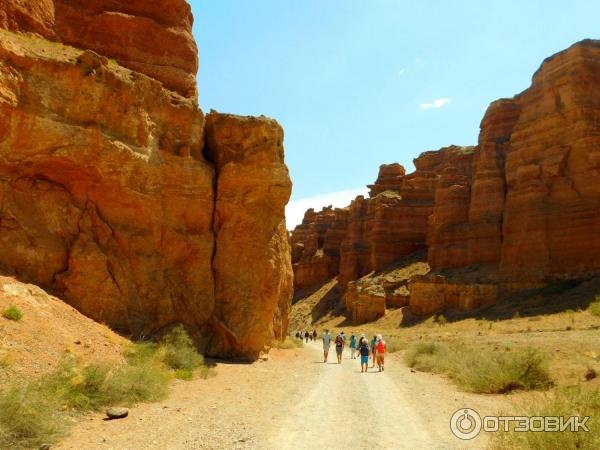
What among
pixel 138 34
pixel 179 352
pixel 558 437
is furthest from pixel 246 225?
pixel 558 437

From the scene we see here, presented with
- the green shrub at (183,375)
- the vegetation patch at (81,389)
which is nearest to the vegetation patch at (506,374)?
the vegetation patch at (81,389)

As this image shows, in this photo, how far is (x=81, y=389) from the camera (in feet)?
30.7

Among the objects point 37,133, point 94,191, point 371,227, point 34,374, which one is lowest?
point 34,374

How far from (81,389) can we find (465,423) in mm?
7515

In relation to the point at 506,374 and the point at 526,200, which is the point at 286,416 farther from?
the point at 526,200

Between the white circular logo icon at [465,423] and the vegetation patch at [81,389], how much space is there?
20.5 ft

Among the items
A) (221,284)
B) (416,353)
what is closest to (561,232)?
(416,353)

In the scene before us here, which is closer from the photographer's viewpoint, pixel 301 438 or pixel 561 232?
pixel 301 438

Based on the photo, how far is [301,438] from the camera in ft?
26.6

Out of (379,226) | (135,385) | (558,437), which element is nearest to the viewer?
(558,437)

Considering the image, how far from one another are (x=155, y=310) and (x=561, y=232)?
37300 mm

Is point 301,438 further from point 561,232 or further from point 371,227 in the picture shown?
point 371,227

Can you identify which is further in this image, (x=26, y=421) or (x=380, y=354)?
(x=380, y=354)

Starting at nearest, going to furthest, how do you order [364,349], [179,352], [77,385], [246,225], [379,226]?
[77,385]
[179,352]
[246,225]
[364,349]
[379,226]
